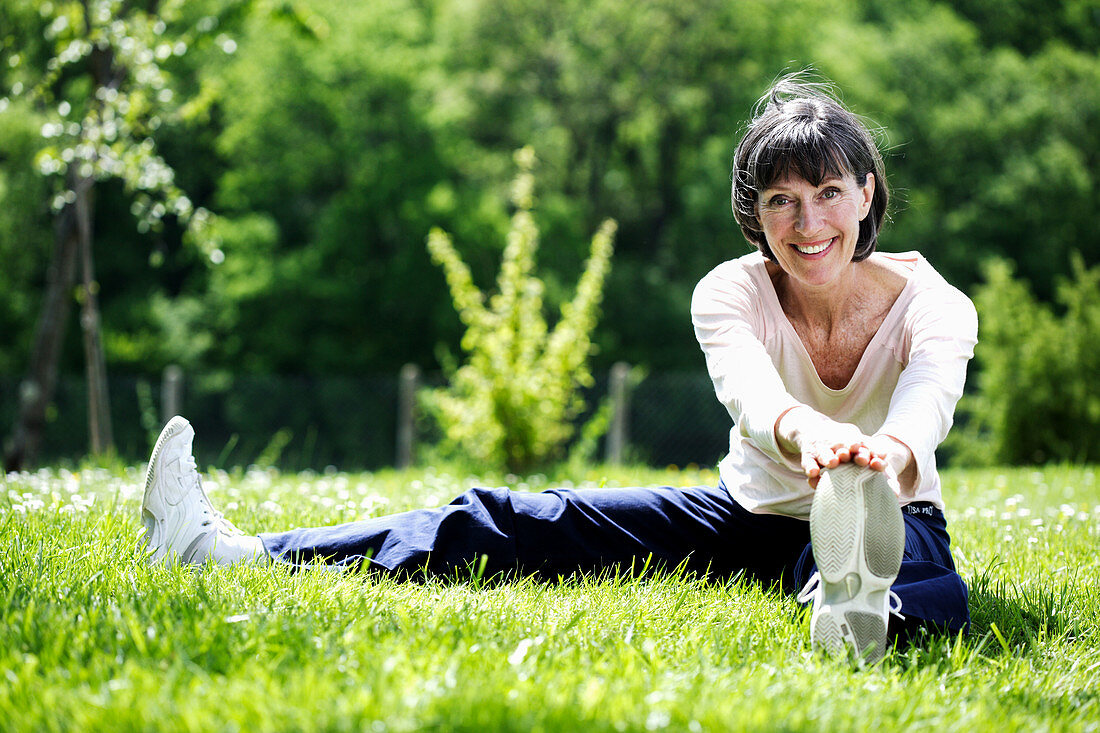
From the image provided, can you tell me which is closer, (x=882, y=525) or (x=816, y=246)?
(x=882, y=525)

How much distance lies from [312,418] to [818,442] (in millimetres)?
16006

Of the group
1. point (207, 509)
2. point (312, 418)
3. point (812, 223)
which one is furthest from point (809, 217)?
point (312, 418)

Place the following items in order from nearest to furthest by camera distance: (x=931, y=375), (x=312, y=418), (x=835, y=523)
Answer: (x=835, y=523) < (x=931, y=375) < (x=312, y=418)

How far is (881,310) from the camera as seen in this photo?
9.07 ft

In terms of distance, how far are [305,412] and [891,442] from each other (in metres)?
15.8

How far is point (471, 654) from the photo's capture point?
1.95 m

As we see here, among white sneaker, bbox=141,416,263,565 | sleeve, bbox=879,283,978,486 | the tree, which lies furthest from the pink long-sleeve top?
the tree

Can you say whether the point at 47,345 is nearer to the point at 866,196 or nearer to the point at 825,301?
the point at 825,301

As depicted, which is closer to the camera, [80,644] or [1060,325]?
[80,644]

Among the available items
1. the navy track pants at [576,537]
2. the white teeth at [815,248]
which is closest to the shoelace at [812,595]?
the navy track pants at [576,537]

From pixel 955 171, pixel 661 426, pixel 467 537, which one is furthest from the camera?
pixel 955 171

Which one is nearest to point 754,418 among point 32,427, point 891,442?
point 891,442

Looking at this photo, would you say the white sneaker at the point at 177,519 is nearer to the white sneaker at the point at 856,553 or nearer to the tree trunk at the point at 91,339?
the white sneaker at the point at 856,553

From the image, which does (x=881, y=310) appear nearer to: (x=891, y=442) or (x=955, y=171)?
(x=891, y=442)
